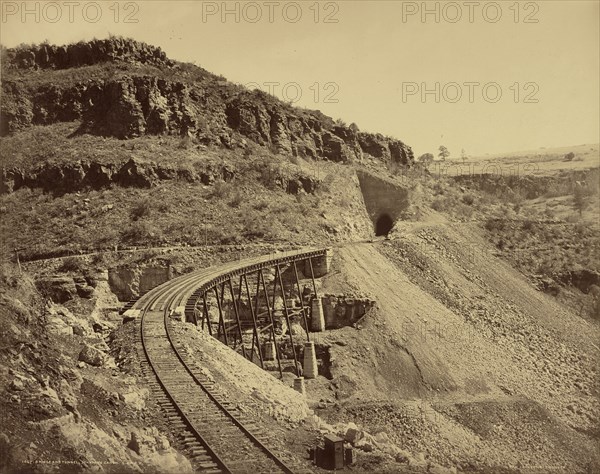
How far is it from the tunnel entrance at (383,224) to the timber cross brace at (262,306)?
1949 centimetres

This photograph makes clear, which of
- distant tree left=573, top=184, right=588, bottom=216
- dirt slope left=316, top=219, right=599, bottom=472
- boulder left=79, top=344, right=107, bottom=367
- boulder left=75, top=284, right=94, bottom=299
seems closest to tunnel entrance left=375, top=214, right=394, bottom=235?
dirt slope left=316, top=219, right=599, bottom=472

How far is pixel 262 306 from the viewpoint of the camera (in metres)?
36.7

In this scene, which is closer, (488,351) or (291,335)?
(291,335)

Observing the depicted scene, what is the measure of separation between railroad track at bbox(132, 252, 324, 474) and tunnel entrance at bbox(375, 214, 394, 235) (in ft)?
130

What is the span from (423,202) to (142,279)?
3252 centimetres

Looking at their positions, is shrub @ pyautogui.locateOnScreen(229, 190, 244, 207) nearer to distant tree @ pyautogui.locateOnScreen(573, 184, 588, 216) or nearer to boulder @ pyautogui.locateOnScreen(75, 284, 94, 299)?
boulder @ pyautogui.locateOnScreen(75, 284, 94, 299)

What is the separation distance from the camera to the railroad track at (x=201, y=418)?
12.2 metres

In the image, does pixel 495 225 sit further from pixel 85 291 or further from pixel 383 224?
pixel 85 291

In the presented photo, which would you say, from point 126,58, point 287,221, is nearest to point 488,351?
point 287,221

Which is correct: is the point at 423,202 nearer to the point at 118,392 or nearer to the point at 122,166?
the point at 122,166

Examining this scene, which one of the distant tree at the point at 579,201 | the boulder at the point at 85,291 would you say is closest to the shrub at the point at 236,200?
the boulder at the point at 85,291

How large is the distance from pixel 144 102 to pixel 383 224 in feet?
77.5

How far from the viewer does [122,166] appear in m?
47.1

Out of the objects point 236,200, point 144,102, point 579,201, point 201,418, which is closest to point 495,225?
point 579,201
